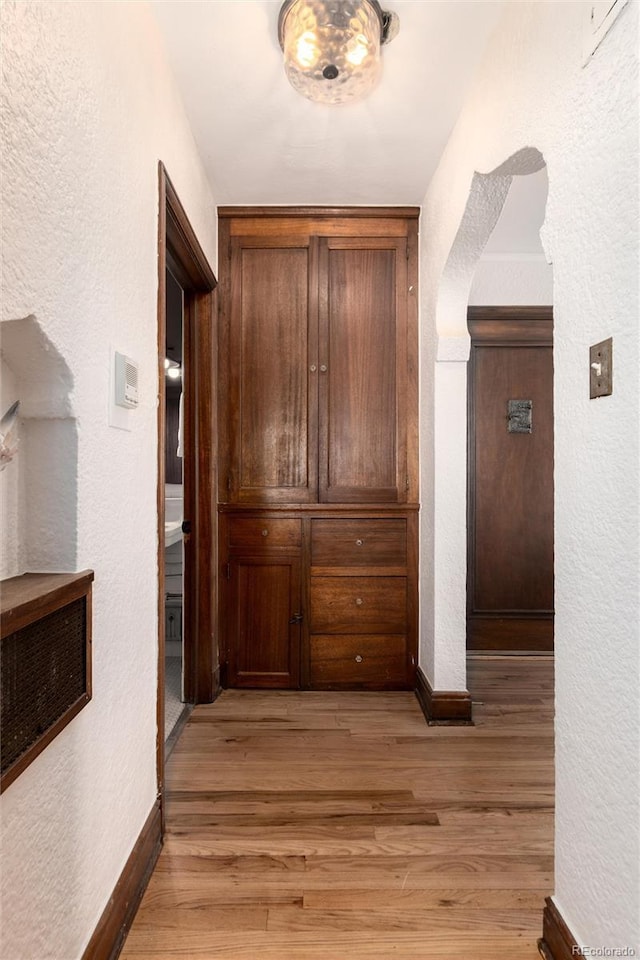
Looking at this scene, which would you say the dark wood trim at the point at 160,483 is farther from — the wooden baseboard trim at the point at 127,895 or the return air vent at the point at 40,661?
the return air vent at the point at 40,661

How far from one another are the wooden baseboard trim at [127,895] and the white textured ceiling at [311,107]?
2.40m

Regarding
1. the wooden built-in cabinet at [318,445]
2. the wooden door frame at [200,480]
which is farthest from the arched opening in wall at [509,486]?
the wooden door frame at [200,480]

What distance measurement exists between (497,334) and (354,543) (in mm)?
1755

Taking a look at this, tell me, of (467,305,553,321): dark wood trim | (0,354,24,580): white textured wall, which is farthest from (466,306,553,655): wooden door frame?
(0,354,24,580): white textured wall

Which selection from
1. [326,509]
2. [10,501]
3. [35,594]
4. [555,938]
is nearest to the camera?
[35,594]

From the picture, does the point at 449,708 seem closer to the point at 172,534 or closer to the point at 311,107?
the point at 172,534

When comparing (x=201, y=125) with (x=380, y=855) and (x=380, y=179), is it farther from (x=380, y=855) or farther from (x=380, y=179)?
(x=380, y=855)

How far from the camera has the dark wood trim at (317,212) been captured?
2.86m

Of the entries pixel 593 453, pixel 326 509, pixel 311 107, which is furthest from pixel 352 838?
pixel 311 107

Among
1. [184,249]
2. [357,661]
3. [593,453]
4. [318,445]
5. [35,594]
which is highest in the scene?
[184,249]

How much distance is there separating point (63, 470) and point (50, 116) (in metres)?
0.65

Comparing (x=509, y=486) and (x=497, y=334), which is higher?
(x=497, y=334)

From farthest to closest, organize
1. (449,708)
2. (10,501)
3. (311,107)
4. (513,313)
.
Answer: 1. (513,313)
2. (449,708)
3. (311,107)
4. (10,501)

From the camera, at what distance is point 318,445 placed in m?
2.89
